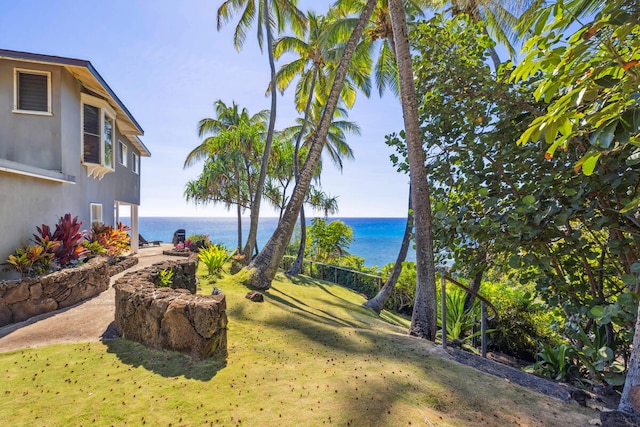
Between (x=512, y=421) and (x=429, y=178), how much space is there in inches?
169

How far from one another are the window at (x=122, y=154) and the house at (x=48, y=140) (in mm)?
2686

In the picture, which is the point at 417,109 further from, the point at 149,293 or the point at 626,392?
the point at 149,293

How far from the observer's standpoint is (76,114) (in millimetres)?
9656

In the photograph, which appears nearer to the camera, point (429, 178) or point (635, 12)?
point (635, 12)

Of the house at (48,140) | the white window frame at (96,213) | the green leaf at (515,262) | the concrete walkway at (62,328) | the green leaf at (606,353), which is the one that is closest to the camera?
the green leaf at (606,353)

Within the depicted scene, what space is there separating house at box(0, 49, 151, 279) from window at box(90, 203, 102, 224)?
Result: 7 cm

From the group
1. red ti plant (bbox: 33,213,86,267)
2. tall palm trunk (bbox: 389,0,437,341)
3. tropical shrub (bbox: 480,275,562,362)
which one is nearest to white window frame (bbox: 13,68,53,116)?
red ti plant (bbox: 33,213,86,267)

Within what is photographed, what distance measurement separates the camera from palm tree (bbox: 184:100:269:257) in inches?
677

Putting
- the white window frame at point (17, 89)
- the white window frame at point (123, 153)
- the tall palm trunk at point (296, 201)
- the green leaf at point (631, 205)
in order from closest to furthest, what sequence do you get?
the green leaf at point (631, 205) < the white window frame at point (17, 89) < the tall palm trunk at point (296, 201) < the white window frame at point (123, 153)

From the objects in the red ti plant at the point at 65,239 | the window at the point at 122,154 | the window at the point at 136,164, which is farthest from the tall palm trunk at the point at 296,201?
the window at the point at 136,164

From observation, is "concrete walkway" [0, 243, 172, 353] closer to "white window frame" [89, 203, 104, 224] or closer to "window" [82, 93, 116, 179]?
"white window frame" [89, 203, 104, 224]

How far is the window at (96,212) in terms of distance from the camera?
36.7 feet

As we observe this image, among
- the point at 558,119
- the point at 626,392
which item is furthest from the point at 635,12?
the point at 626,392

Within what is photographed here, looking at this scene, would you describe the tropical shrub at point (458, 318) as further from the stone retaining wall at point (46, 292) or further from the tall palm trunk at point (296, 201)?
the stone retaining wall at point (46, 292)
